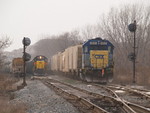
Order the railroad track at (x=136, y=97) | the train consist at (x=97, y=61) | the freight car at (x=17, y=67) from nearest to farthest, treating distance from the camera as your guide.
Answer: the railroad track at (x=136, y=97)
the train consist at (x=97, y=61)
the freight car at (x=17, y=67)

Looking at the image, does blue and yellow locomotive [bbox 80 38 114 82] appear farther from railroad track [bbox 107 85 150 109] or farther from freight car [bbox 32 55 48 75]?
freight car [bbox 32 55 48 75]

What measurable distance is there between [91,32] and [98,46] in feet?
200

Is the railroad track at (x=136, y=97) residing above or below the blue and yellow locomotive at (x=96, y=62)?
below

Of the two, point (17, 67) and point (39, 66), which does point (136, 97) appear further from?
point (17, 67)

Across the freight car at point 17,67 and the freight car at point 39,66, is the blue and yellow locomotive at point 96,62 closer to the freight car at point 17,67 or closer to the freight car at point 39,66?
the freight car at point 39,66

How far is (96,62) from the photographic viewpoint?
66.3 ft

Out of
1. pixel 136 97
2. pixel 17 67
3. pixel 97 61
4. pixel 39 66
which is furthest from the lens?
pixel 17 67

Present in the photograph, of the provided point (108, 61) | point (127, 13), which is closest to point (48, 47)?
point (127, 13)

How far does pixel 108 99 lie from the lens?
386 inches

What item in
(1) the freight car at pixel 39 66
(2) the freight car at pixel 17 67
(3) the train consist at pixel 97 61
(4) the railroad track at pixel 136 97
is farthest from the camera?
(2) the freight car at pixel 17 67

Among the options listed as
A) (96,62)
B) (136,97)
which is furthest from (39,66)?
(136,97)

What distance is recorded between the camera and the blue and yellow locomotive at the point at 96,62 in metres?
20.1

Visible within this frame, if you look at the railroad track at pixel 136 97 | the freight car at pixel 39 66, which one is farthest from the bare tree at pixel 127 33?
the railroad track at pixel 136 97

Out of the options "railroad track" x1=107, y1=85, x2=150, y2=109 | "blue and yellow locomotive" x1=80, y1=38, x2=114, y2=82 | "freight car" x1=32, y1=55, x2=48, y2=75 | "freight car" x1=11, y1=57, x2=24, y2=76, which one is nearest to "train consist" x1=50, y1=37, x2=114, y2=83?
"blue and yellow locomotive" x1=80, y1=38, x2=114, y2=82
